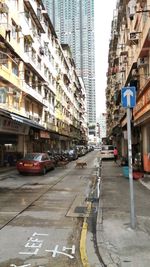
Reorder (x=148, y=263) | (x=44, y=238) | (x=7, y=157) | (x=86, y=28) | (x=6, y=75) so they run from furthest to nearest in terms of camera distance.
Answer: (x=86, y=28)
(x=7, y=157)
(x=6, y=75)
(x=44, y=238)
(x=148, y=263)

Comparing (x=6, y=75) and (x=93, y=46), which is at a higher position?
(x=93, y=46)

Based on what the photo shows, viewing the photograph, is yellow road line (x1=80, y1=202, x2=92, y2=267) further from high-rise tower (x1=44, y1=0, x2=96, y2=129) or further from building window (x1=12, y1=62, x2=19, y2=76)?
high-rise tower (x1=44, y1=0, x2=96, y2=129)

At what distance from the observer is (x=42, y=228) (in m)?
8.87

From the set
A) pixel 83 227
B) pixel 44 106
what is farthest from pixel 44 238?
pixel 44 106

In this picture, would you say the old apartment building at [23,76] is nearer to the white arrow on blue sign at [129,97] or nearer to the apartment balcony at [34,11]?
the apartment balcony at [34,11]

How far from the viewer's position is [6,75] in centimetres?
2856

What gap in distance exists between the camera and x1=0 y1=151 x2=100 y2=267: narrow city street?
21.2 ft

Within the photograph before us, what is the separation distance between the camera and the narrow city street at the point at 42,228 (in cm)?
646

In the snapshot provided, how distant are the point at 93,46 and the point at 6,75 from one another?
92424 mm

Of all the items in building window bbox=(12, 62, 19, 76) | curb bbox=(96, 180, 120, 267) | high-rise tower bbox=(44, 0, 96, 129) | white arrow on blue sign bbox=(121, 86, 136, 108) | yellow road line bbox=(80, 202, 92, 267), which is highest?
high-rise tower bbox=(44, 0, 96, 129)

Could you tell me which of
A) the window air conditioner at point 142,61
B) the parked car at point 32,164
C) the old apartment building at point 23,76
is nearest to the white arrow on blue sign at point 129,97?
the window air conditioner at point 142,61

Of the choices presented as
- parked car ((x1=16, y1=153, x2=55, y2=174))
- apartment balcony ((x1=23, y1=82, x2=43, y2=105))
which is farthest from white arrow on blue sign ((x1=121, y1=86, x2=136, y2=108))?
apartment balcony ((x1=23, y1=82, x2=43, y2=105))

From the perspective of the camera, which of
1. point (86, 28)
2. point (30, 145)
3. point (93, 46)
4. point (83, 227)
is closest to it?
point (83, 227)

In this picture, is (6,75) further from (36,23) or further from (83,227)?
(83,227)
